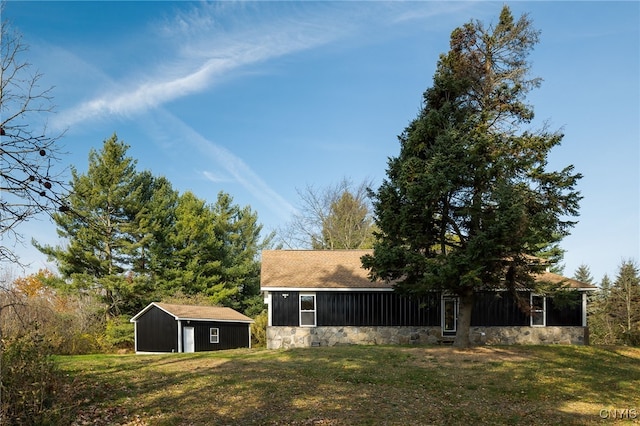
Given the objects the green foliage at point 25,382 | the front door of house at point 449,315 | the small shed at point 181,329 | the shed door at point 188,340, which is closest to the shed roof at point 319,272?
the front door of house at point 449,315

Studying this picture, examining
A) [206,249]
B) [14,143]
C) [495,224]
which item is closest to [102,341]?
[206,249]

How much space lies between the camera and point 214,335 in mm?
28938

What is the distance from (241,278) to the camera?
A: 132ft

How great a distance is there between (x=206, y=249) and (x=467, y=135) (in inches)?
1017

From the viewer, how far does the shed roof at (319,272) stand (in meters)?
22.5

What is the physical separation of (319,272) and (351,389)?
492 inches

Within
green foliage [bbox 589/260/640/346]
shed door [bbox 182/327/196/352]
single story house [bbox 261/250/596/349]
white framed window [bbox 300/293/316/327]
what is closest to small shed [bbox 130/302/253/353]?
shed door [bbox 182/327/196/352]

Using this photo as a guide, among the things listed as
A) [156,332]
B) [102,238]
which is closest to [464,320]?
[156,332]

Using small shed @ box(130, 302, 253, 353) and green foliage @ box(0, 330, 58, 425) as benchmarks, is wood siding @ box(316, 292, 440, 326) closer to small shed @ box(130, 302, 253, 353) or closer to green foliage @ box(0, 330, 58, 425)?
small shed @ box(130, 302, 253, 353)

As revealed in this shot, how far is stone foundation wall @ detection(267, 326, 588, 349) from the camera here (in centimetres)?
2233

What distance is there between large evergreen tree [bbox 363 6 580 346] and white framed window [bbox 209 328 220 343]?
13505mm

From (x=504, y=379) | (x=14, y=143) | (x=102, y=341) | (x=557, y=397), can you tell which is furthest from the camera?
(x=102, y=341)

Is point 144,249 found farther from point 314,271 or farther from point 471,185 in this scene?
point 471,185

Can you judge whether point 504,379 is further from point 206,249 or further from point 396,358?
point 206,249
